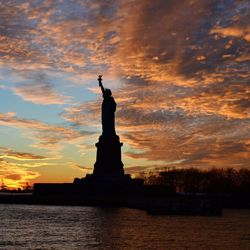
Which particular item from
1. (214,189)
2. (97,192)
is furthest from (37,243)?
(214,189)

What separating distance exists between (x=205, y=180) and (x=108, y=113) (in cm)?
4003

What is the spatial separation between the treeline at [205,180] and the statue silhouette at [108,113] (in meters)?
33.7

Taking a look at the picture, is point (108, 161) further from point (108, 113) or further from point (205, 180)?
point (205, 180)

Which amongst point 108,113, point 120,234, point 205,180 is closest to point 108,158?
point 108,113

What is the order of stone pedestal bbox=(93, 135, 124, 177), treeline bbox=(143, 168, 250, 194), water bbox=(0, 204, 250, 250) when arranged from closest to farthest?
1. water bbox=(0, 204, 250, 250)
2. stone pedestal bbox=(93, 135, 124, 177)
3. treeline bbox=(143, 168, 250, 194)

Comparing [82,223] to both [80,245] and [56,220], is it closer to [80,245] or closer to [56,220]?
[56,220]

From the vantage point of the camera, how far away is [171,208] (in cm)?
5019

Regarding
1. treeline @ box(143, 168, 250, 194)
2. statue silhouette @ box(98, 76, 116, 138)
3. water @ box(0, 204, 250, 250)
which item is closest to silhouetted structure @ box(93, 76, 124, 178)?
statue silhouette @ box(98, 76, 116, 138)

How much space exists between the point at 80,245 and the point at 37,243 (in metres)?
2.34

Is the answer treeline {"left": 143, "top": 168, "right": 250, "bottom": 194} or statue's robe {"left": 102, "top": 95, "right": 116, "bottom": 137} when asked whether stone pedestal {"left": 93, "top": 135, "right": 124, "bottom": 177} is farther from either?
treeline {"left": 143, "top": 168, "right": 250, "bottom": 194}

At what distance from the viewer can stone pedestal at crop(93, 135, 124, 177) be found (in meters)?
63.5

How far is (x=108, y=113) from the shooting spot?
66.5m

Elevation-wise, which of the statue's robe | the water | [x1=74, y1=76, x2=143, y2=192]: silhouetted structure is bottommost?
the water

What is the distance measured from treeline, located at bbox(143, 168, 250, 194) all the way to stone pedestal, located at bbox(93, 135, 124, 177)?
111 feet
